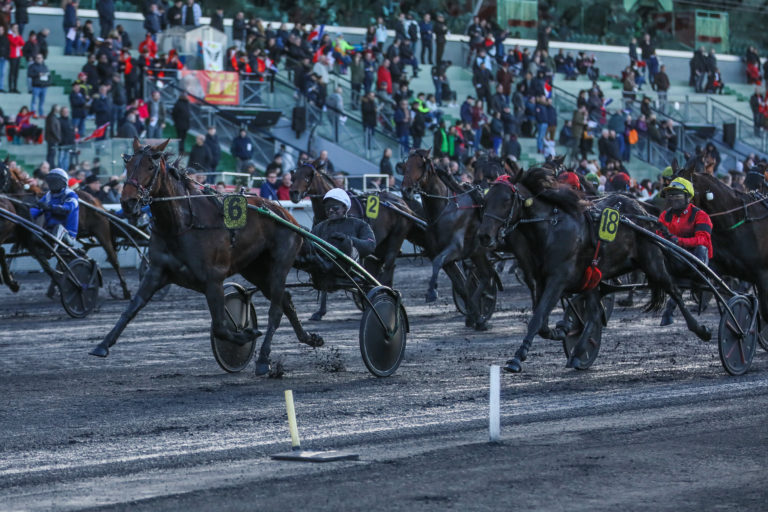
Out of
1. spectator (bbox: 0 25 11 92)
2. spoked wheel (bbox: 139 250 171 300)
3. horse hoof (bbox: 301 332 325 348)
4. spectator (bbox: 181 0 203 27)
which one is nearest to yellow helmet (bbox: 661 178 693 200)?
horse hoof (bbox: 301 332 325 348)

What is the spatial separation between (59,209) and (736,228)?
8370 mm

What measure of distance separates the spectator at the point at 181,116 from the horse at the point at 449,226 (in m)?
9.57

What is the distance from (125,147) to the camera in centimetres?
2355

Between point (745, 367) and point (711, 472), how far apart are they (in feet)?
15.3

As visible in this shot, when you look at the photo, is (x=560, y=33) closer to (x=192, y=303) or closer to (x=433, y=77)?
(x=433, y=77)

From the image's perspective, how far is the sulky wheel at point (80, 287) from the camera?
17016 millimetres

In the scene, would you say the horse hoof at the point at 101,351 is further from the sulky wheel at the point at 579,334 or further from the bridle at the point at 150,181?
the sulky wheel at the point at 579,334

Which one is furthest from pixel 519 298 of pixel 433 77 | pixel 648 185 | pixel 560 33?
pixel 560 33

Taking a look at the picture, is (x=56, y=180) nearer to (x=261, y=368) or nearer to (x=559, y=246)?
(x=261, y=368)

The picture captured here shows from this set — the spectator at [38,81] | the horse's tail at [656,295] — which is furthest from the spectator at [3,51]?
the horse's tail at [656,295]

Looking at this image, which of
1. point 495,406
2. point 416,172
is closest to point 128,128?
point 416,172

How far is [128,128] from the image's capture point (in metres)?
24.6

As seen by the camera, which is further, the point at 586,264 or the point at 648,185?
the point at 648,185

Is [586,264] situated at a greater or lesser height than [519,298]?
greater
